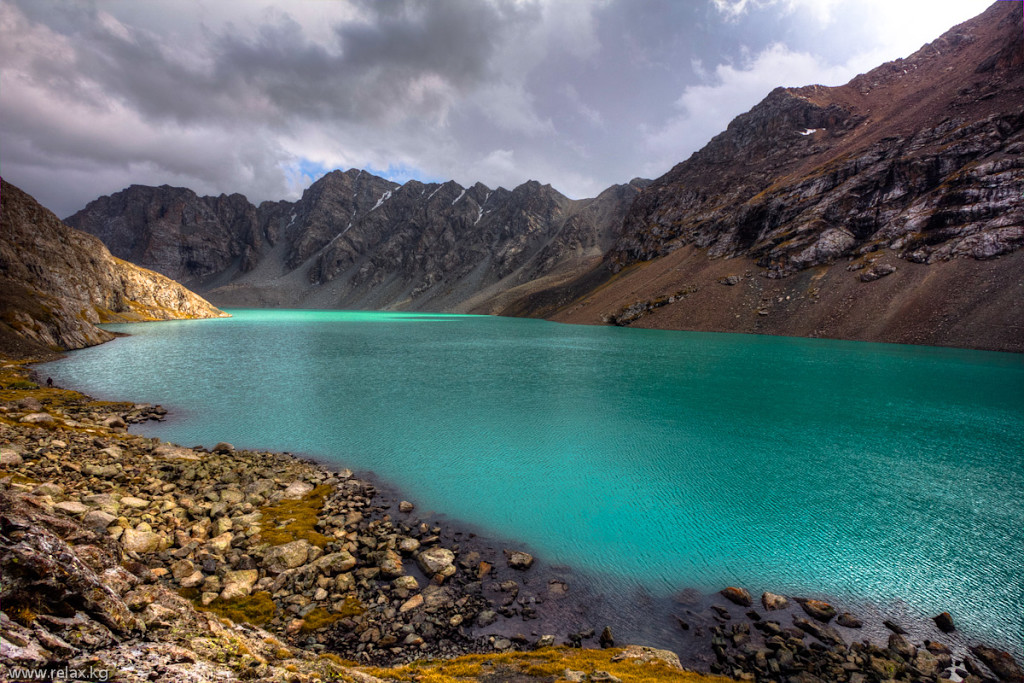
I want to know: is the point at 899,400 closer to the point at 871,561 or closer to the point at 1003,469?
the point at 1003,469

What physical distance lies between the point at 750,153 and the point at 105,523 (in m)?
183

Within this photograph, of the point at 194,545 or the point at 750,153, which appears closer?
the point at 194,545

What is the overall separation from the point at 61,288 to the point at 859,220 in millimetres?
162677

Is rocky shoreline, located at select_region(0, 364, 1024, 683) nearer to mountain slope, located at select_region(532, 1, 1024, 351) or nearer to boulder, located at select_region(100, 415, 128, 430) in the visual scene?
boulder, located at select_region(100, 415, 128, 430)

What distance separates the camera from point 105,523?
11609 mm

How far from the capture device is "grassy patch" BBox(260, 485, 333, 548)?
12.9 m

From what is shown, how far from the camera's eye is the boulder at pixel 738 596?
11.2m

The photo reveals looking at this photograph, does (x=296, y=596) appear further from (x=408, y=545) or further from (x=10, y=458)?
(x=10, y=458)

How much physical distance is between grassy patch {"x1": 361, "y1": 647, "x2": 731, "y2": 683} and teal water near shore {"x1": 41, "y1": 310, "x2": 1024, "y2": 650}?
3626mm

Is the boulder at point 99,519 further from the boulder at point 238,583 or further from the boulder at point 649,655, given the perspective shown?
the boulder at point 649,655

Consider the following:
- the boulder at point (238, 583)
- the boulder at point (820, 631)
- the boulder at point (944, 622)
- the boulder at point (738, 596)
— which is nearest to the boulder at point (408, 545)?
the boulder at point (238, 583)

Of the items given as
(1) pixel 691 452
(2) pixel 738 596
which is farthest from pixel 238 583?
(1) pixel 691 452

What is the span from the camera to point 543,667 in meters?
8.08

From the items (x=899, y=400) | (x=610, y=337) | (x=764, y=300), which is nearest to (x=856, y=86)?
(x=764, y=300)
